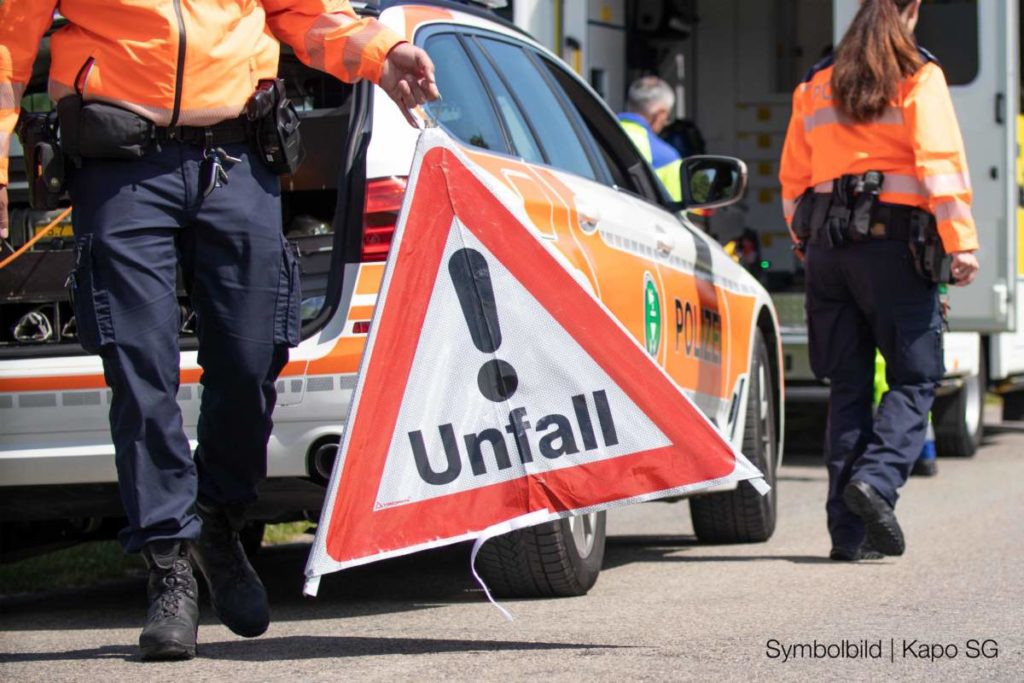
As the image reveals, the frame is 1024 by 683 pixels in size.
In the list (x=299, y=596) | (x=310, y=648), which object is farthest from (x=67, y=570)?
(x=310, y=648)

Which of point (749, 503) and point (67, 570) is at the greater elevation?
point (749, 503)

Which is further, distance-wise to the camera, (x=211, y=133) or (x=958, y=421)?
(x=958, y=421)

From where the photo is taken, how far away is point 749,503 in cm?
685

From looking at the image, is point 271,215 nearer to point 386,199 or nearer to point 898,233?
point 386,199

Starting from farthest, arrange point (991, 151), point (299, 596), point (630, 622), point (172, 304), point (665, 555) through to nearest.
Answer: point (991, 151) < point (665, 555) < point (299, 596) < point (630, 622) < point (172, 304)

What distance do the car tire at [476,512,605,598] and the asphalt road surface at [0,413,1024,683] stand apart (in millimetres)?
50

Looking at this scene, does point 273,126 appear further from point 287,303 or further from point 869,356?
point 869,356

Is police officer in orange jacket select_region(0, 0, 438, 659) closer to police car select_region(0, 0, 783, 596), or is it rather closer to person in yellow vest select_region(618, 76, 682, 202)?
police car select_region(0, 0, 783, 596)

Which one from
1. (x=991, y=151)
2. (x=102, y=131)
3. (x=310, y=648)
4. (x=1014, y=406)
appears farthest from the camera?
(x=1014, y=406)

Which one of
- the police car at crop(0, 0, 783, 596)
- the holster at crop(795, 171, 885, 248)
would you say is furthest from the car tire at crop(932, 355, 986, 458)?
the police car at crop(0, 0, 783, 596)

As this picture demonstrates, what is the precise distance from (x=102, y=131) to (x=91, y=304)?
0.37 metres

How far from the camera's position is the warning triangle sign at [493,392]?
14.1 ft

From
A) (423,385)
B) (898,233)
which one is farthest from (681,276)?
(423,385)

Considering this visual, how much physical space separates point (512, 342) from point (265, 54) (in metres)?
0.85
